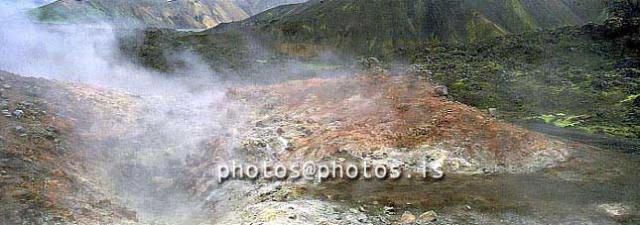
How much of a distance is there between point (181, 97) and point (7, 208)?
12.6m

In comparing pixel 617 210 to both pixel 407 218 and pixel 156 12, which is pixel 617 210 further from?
pixel 156 12

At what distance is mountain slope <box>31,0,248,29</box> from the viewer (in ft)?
416

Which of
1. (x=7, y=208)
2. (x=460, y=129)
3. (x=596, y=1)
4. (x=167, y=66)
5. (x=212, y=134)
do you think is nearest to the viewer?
(x=7, y=208)

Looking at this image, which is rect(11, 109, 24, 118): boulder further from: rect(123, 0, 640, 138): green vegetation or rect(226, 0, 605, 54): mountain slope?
rect(226, 0, 605, 54): mountain slope

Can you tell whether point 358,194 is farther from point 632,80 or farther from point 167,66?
point 167,66

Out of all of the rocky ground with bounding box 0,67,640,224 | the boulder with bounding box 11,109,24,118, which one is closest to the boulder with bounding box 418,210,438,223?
the rocky ground with bounding box 0,67,640,224

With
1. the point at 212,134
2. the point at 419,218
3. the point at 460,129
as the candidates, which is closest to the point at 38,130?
the point at 212,134

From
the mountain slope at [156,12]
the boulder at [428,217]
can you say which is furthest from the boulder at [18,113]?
the mountain slope at [156,12]

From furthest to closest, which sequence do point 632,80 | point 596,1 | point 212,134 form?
1. point 596,1
2. point 632,80
3. point 212,134

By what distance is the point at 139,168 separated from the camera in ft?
53.2

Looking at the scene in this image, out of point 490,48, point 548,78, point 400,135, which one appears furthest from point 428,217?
point 490,48

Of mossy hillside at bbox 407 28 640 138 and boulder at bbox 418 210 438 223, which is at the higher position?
boulder at bbox 418 210 438 223

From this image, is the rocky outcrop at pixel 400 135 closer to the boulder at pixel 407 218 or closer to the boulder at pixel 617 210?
the boulder at pixel 617 210

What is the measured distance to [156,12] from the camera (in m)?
158
